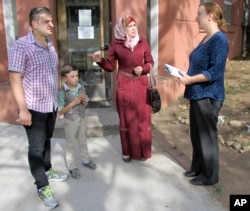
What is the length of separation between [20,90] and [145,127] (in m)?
1.80

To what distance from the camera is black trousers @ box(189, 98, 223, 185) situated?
3434mm

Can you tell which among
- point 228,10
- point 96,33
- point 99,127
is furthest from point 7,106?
point 228,10

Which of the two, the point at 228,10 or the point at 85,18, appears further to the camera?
the point at 228,10

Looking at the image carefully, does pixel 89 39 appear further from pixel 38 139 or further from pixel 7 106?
pixel 38 139

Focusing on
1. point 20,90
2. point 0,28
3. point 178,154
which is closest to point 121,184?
point 178,154

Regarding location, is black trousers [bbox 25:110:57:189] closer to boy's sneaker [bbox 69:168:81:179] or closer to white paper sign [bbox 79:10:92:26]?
boy's sneaker [bbox 69:168:81:179]

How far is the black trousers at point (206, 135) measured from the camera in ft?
11.3

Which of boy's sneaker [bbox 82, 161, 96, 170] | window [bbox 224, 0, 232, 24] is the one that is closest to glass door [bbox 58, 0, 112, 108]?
boy's sneaker [bbox 82, 161, 96, 170]

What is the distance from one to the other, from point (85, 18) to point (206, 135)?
349 cm

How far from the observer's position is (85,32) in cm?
612

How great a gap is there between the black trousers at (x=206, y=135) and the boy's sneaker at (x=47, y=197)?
5.15 ft

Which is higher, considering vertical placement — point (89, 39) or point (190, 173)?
point (89, 39)

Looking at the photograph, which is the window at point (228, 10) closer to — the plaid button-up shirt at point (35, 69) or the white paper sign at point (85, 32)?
the white paper sign at point (85, 32)

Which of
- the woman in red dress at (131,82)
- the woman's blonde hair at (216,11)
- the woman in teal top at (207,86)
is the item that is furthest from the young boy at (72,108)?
the woman's blonde hair at (216,11)
